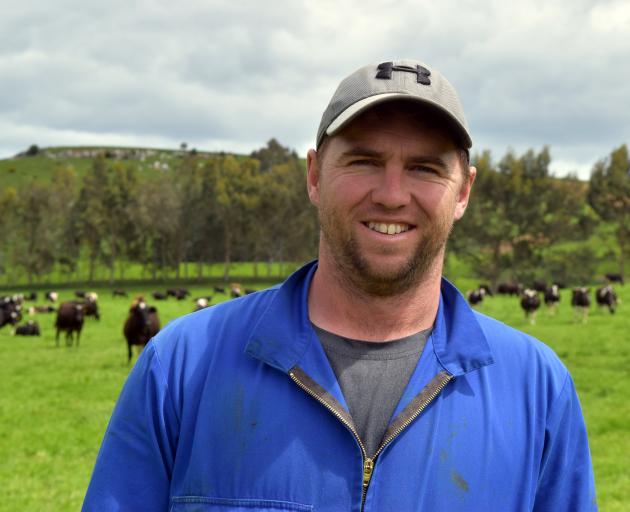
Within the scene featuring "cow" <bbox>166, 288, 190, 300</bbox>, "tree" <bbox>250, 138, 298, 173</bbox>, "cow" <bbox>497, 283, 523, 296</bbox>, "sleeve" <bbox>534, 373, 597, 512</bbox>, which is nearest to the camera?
"sleeve" <bbox>534, 373, 597, 512</bbox>

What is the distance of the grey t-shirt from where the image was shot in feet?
7.51

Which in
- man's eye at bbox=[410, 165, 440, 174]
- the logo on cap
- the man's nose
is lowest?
the man's nose

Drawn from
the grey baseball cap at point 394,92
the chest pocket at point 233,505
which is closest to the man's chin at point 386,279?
the grey baseball cap at point 394,92

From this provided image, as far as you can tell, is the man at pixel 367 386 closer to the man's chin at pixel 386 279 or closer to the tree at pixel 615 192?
the man's chin at pixel 386 279

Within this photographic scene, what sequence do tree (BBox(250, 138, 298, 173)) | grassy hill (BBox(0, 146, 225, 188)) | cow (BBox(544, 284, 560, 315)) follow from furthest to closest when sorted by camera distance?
grassy hill (BBox(0, 146, 225, 188)), tree (BBox(250, 138, 298, 173)), cow (BBox(544, 284, 560, 315))

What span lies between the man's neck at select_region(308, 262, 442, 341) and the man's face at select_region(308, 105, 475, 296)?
0.05 m

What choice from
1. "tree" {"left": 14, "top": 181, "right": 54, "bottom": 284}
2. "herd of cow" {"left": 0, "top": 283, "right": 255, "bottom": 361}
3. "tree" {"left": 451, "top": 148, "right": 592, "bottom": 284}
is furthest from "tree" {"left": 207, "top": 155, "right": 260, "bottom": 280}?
"herd of cow" {"left": 0, "top": 283, "right": 255, "bottom": 361}

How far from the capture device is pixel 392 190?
2316 millimetres

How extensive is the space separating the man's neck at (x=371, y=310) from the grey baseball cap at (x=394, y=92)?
0.55 m

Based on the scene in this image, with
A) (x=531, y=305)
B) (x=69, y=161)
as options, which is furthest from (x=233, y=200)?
(x=69, y=161)

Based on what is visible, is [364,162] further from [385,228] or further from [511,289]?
[511,289]

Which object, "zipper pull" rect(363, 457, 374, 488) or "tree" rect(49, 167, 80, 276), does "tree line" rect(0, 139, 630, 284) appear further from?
"zipper pull" rect(363, 457, 374, 488)

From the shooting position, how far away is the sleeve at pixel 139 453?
225cm

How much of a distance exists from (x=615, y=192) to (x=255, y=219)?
35370mm
